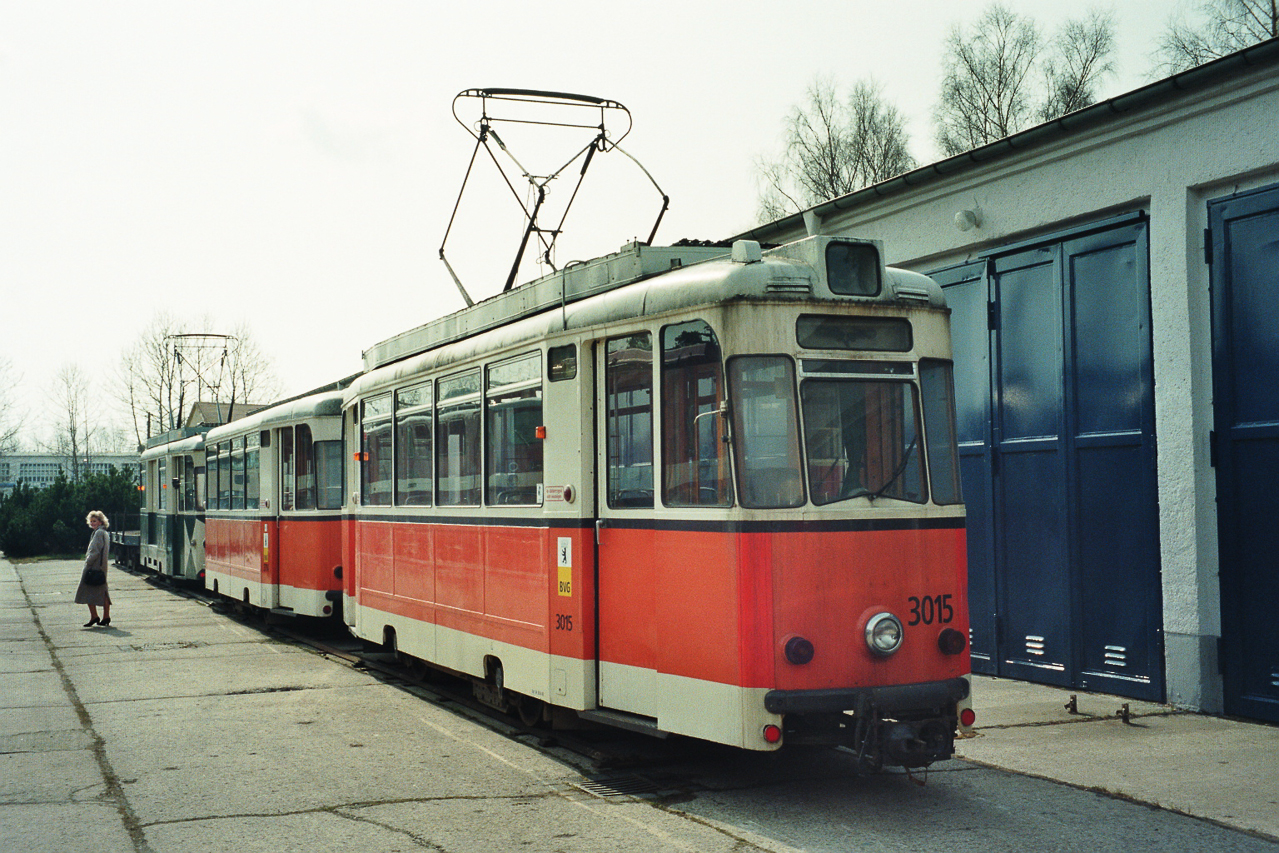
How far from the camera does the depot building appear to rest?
8.96m

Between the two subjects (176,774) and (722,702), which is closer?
(722,702)

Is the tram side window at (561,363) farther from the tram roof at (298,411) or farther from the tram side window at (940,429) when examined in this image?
the tram roof at (298,411)

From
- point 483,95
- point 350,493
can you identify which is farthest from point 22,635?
point 483,95

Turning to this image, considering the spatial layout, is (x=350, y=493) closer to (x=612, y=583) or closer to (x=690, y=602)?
(x=612, y=583)

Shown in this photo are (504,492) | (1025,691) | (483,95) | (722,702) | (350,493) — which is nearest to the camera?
(722,702)

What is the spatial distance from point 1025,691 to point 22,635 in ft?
42.9

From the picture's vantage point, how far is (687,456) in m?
→ 6.88

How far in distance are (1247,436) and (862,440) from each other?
389 cm

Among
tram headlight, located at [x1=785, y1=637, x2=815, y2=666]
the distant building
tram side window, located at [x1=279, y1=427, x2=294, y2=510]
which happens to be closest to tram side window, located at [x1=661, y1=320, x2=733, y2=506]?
tram headlight, located at [x1=785, y1=637, x2=815, y2=666]

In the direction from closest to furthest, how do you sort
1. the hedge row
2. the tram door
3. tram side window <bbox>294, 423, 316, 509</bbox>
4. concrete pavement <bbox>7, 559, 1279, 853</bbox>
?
concrete pavement <bbox>7, 559, 1279, 853</bbox>
the tram door
tram side window <bbox>294, 423, 316, 509</bbox>
the hedge row

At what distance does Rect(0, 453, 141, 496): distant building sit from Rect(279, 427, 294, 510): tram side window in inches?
1199

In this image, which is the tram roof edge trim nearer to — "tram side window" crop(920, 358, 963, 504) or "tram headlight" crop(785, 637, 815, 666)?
"tram side window" crop(920, 358, 963, 504)

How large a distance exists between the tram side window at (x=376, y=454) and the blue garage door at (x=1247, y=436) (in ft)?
23.0

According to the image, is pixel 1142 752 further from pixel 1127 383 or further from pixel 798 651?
pixel 1127 383
